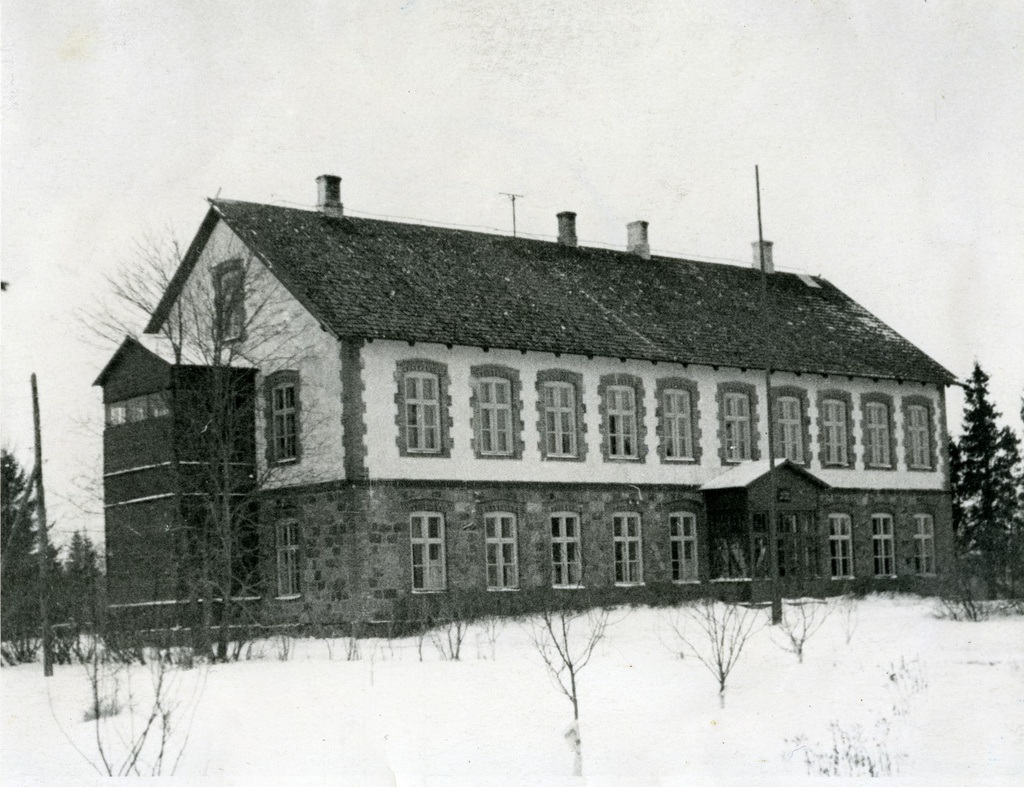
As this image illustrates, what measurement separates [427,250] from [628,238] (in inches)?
288

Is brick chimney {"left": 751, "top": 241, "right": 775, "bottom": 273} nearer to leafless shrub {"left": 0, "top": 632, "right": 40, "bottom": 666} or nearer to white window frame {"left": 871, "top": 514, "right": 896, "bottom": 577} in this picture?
white window frame {"left": 871, "top": 514, "right": 896, "bottom": 577}

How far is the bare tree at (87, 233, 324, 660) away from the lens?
25375mm

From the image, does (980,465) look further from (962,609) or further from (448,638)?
(448,638)

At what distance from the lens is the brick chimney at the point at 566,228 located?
3600cm

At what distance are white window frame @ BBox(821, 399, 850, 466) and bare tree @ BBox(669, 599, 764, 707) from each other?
6556mm

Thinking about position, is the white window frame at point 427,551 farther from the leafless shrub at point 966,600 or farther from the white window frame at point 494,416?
the leafless shrub at point 966,600

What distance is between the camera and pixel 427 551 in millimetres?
28359

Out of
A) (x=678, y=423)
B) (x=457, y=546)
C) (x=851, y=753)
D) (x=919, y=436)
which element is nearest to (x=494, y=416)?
(x=457, y=546)

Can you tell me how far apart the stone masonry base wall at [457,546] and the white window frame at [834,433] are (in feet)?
12.3

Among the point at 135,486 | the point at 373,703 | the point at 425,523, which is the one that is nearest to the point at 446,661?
the point at 373,703

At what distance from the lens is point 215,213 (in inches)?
1195

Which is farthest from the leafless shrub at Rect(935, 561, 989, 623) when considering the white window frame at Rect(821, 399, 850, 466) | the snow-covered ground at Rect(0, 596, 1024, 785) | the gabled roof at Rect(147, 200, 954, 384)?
the gabled roof at Rect(147, 200, 954, 384)

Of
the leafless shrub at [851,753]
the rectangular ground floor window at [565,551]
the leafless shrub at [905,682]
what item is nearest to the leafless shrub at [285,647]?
the rectangular ground floor window at [565,551]

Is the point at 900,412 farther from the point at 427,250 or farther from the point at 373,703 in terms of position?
the point at 373,703
